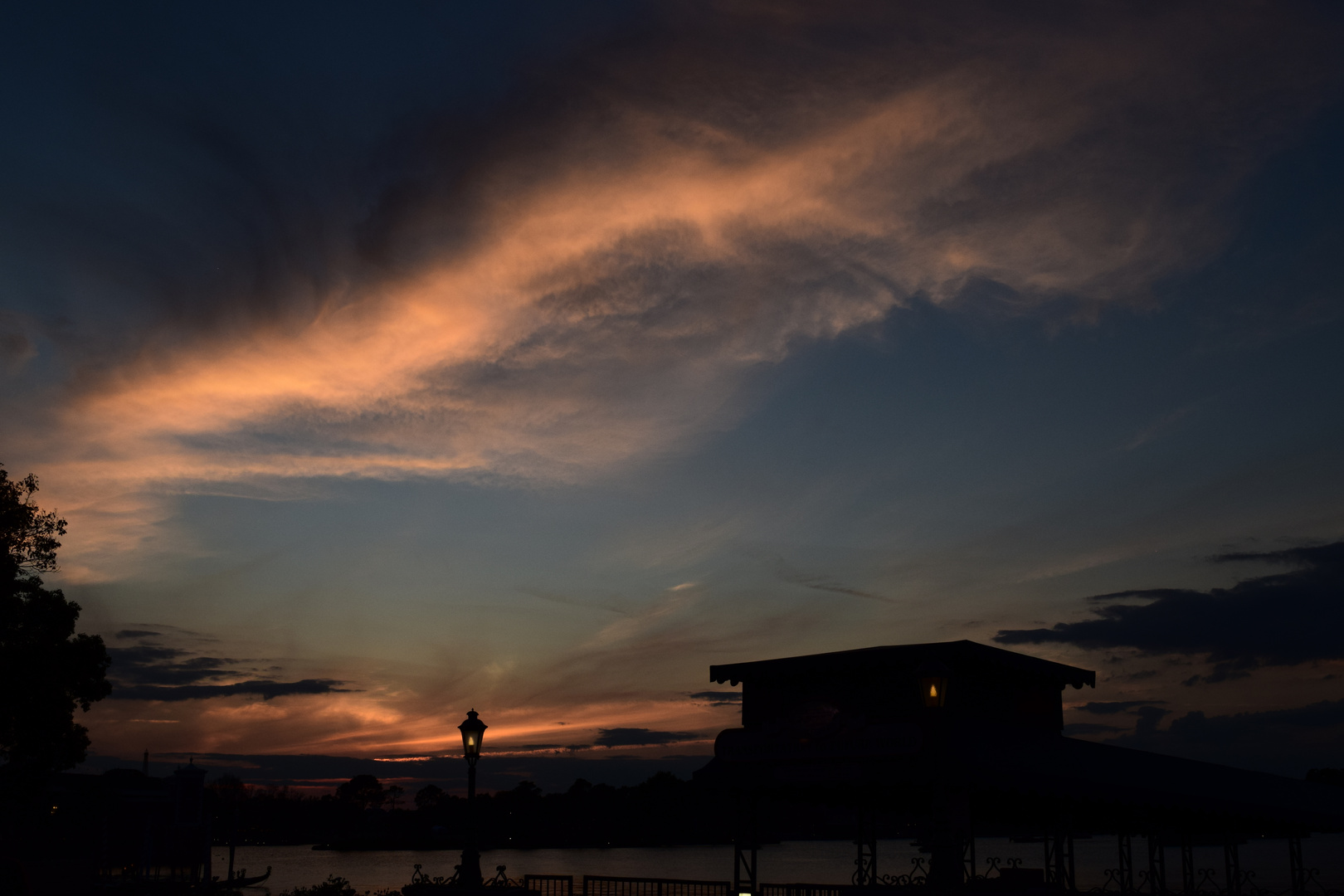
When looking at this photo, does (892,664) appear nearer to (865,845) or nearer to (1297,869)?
(865,845)

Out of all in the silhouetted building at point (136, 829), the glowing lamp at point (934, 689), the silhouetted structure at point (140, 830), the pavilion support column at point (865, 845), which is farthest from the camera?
the silhouetted structure at point (140, 830)

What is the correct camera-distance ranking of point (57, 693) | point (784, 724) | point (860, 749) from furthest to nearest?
point (57, 693), point (784, 724), point (860, 749)

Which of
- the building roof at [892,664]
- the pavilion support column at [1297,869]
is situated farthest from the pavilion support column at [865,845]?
the pavilion support column at [1297,869]

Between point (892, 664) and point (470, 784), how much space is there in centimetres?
1126

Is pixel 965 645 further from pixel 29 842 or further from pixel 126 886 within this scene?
pixel 29 842

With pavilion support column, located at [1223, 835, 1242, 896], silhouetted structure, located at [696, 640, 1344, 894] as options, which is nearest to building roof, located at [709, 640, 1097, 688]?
silhouetted structure, located at [696, 640, 1344, 894]

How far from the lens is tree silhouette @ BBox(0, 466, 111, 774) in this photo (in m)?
28.9

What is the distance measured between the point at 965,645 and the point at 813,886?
7.57 m

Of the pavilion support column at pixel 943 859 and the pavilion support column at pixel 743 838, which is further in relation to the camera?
the pavilion support column at pixel 743 838

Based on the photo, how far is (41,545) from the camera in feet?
101

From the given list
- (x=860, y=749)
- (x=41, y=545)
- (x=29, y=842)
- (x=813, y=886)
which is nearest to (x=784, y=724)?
(x=860, y=749)

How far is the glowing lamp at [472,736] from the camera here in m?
27.7

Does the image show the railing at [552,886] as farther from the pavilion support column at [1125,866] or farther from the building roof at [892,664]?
the pavilion support column at [1125,866]

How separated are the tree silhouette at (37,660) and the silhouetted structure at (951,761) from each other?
1778 centimetres
